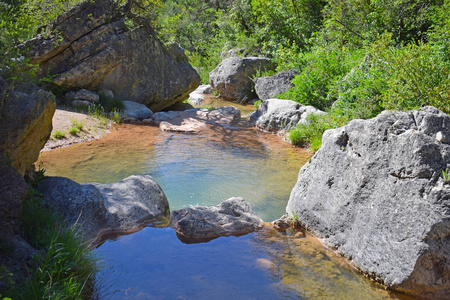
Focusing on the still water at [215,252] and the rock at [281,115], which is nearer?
the still water at [215,252]

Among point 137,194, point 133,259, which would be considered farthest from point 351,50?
point 133,259

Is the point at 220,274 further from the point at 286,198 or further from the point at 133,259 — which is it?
the point at 286,198

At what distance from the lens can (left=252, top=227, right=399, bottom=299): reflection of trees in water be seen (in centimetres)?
398

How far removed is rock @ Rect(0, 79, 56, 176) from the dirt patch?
4.72 m

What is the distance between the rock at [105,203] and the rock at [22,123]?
0.55 m

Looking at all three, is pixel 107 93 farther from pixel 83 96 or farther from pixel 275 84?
pixel 275 84

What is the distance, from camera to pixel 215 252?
4766mm

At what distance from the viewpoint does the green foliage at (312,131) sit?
31.3 feet

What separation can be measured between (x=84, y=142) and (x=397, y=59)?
7881 millimetres

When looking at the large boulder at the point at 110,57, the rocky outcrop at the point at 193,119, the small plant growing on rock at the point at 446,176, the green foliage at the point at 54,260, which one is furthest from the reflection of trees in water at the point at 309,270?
the large boulder at the point at 110,57

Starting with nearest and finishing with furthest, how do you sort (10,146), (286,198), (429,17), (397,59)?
1. (10,146)
2. (286,198)
3. (397,59)
4. (429,17)

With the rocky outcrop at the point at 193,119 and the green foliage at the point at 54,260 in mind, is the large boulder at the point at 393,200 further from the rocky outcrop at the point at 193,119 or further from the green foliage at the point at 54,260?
the rocky outcrop at the point at 193,119

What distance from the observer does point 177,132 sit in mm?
11781

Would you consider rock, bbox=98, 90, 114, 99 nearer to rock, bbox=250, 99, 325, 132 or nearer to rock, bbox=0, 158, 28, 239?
rock, bbox=250, 99, 325, 132
